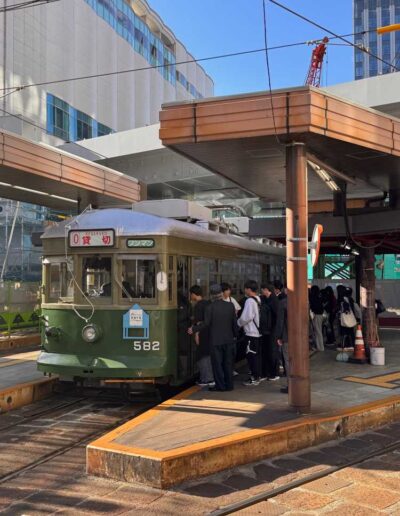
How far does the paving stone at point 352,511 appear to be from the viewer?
4426 millimetres

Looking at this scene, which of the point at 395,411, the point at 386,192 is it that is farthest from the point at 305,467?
the point at 386,192

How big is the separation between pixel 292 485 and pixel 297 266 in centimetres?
270

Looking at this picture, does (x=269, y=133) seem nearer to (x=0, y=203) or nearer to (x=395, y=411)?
(x=395, y=411)

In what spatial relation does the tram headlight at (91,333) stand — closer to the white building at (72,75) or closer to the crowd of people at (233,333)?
the crowd of people at (233,333)

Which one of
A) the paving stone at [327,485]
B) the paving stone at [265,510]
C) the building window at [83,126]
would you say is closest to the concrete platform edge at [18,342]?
the paving stone at [327,485]

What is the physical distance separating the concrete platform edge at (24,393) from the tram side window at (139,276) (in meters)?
2.37

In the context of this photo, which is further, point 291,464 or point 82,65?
point 82,65

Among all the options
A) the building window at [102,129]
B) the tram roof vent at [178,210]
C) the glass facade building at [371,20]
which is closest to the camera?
the tram roof vent at [178,210]

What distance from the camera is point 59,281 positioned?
8.35m

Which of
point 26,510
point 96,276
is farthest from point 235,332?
point 26,510

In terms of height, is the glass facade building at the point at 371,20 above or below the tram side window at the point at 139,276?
above

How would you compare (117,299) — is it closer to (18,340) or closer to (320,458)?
(320,458)

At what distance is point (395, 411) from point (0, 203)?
78.9 ft

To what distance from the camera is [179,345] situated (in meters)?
8.22
